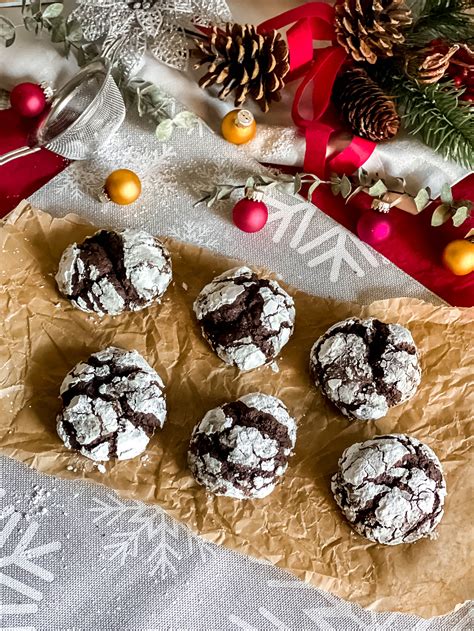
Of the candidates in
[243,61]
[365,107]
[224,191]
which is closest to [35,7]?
[243,61]

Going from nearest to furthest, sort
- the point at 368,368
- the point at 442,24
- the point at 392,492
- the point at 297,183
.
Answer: the point at 392,492 → the point at 368,368 → the point at 442,24 → the point at 297,183

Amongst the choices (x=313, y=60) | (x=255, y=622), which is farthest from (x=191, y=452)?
(x=313, y=60)

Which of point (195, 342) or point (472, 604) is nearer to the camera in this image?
point (472, 604)

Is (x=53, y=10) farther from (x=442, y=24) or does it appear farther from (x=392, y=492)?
(x=392, y=492)

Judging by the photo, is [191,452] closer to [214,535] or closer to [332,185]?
[214,535]

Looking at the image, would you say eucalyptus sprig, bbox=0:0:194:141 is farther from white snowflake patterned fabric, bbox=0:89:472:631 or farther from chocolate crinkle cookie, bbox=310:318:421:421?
white snowflake patterned fabric, bbox=0:89:472:631

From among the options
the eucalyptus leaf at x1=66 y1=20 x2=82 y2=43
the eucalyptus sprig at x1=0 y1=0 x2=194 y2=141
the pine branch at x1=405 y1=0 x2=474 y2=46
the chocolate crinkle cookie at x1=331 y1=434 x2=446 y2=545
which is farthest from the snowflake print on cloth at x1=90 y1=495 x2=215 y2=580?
the pine branch at x1=405 y1=0 x2=474 y2=46
